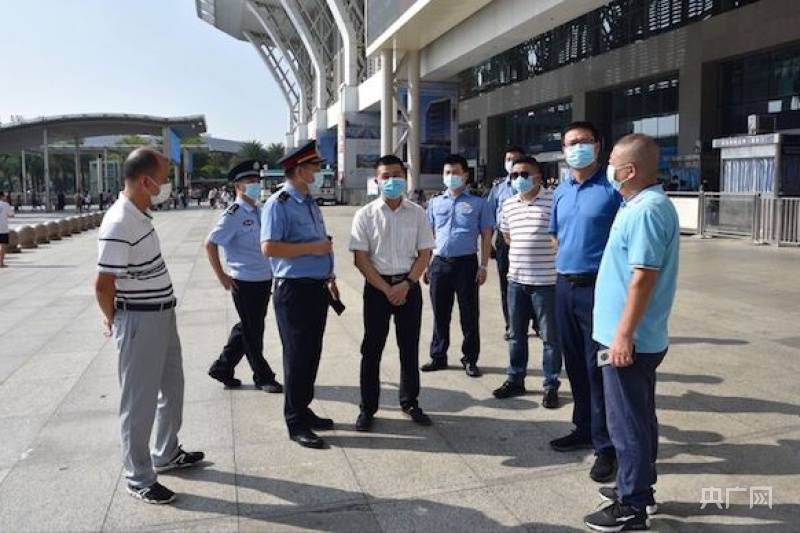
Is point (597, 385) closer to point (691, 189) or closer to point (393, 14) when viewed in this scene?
point (691, 189)

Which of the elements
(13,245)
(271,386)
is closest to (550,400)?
(271,386)

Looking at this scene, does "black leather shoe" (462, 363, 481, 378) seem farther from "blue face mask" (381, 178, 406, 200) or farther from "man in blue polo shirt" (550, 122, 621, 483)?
A: "blue face mask" (381, 178, 406, 200)

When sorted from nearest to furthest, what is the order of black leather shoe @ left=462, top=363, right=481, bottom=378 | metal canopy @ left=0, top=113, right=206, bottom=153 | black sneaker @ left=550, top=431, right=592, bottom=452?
black sneaker @ left=550, top=431, right=592, bottom=452, black leather shoe @ left=462, top=363, right=481, bottom=378, metal canopy @ left=0, top=113, right=206, bottom=153

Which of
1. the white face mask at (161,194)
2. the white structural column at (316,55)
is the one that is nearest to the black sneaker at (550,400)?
the white face mask at (161,194)

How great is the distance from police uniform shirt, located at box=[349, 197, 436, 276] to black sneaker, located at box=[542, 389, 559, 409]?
1.42 meters

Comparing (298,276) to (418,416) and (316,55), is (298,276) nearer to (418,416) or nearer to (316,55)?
(418,416)

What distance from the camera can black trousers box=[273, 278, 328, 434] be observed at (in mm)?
4355

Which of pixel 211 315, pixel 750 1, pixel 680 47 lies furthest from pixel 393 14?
pixel 211 315

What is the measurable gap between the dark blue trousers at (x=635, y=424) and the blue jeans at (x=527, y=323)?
1784mm

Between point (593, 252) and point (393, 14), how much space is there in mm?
A: 29212

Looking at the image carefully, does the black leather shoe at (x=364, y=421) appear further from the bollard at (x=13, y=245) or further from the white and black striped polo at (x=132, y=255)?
the bollard at (x=13, y=245)

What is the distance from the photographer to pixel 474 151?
4922 centimetres

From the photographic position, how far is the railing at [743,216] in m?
15.3

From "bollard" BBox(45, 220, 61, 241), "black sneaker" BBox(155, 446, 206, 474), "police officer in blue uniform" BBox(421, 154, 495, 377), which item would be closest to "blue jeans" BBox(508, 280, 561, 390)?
"police officer in blue uniform" BBox(421, 154, 495, 377)
